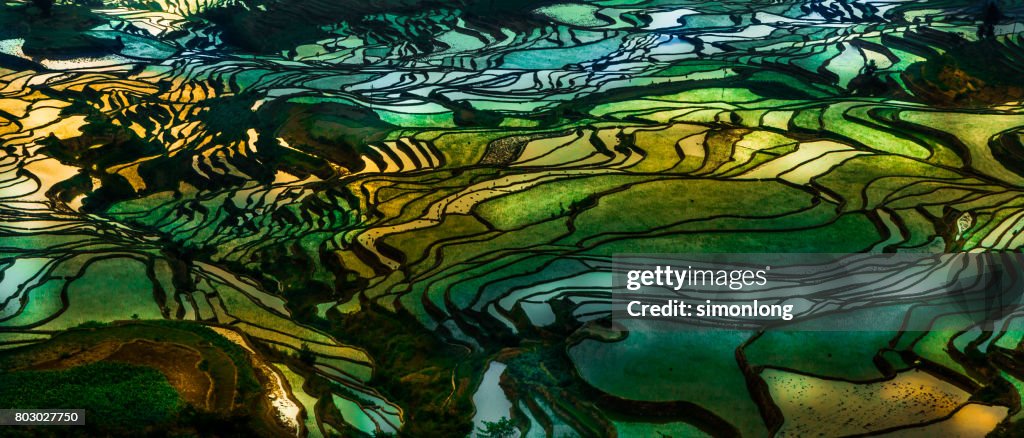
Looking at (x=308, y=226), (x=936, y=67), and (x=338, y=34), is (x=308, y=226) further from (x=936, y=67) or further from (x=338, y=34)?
(x=936, y=67)

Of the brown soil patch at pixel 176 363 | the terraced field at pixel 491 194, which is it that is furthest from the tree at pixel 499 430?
the brown soil patch at pixel 176 363

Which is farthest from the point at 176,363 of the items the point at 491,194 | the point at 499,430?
the point at 491,194

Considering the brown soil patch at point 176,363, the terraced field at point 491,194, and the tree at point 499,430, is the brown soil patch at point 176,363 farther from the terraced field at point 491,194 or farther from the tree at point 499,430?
the tree at point 499,430

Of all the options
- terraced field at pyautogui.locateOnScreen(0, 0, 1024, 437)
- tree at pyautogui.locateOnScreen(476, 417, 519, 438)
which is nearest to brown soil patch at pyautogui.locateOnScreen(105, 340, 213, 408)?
terraced field at pyautogui.locateOnScreen(0, 0, 1024, 437)

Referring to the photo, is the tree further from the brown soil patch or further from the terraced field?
the brown soil patch

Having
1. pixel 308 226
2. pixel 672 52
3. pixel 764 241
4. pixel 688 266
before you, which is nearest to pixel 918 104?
pixel 672 52

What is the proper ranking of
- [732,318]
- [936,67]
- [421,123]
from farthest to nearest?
[936,67]
[421,123]
[732,318]

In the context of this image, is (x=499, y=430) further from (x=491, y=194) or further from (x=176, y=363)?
(x=491, y=194)
